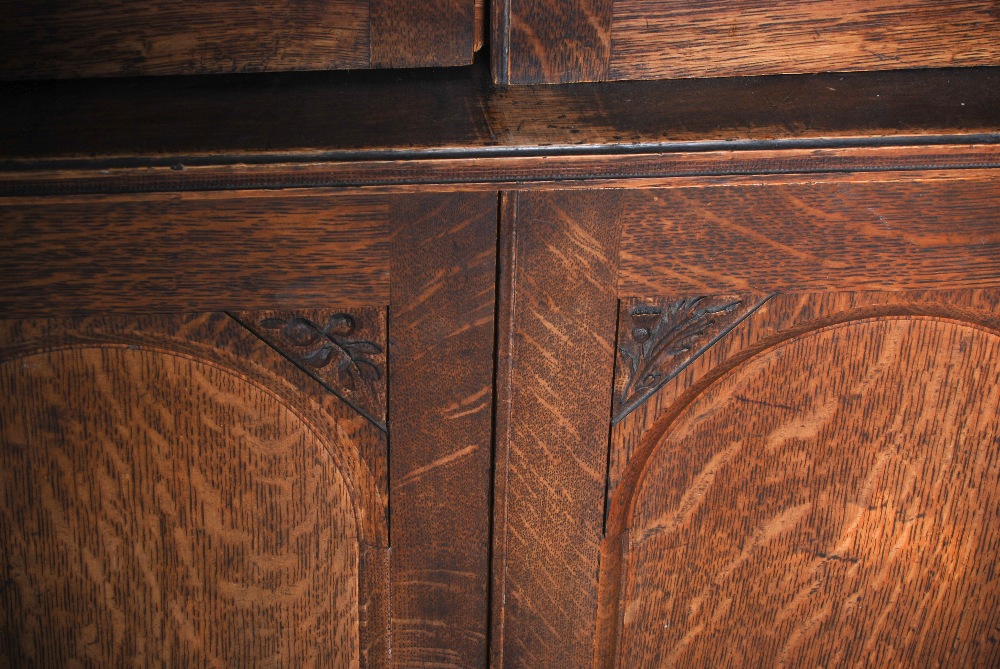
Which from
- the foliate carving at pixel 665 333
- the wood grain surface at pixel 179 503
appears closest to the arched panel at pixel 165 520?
the wood grain surface at pixel 179 503

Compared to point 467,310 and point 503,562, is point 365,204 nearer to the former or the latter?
point 467,310

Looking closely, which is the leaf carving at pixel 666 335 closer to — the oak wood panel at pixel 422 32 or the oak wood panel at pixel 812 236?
the oak wood panel at pixel 812 236

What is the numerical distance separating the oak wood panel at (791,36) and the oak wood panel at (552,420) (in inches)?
4.6

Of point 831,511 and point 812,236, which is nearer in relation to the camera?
point 812,236

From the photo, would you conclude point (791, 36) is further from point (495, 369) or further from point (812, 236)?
point (495, 369)

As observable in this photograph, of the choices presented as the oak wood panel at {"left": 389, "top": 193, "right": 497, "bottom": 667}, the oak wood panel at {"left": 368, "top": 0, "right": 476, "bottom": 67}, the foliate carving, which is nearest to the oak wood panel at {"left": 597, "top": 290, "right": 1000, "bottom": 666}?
the foliate carving

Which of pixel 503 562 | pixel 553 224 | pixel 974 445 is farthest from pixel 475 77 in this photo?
pixel 974 445

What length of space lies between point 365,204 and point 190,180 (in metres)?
0.11

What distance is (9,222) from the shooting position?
657mm

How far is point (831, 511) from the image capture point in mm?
819

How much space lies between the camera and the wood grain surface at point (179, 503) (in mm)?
714

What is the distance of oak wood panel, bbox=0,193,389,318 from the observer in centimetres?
66

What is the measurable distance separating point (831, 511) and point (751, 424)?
0.36 feet

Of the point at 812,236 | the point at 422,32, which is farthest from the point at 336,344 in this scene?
the point at 812,236
